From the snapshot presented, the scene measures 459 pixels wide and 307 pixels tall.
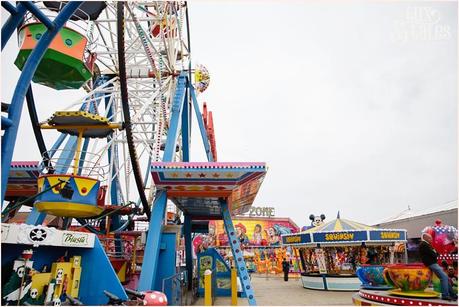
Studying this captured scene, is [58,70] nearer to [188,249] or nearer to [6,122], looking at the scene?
[6,122]

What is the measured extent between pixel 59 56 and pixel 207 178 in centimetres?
458

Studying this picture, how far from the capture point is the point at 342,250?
1631 cm

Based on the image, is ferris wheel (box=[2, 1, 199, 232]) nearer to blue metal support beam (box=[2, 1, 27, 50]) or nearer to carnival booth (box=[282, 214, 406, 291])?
blue metal support beam (box=[2, 1, 27, 50])

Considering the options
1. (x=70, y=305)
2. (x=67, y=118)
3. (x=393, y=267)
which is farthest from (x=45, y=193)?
(x=393, y=267)

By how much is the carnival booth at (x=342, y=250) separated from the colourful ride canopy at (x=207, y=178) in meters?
6.75

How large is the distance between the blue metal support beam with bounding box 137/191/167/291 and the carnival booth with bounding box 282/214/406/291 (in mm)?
8597

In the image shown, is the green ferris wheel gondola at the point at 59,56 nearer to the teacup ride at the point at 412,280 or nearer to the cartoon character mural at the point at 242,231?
the teacup ride at the point at 412,280

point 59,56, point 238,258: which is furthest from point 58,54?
point 238,258

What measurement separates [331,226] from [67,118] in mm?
12966

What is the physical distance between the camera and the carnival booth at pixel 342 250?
15203mm

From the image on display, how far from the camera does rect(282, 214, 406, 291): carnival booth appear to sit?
15203 mm

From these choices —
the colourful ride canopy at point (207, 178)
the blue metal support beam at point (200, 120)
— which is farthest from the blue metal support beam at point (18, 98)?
the blue metal support beam at point (200, 120)

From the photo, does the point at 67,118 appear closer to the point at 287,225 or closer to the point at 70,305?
the point at 70,305

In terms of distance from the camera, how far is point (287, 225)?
146 ft
